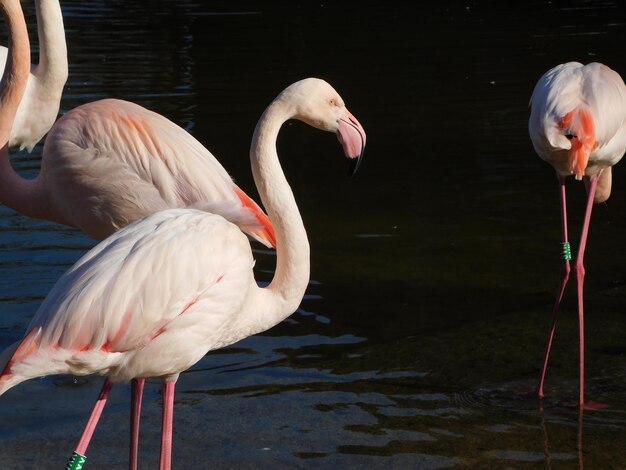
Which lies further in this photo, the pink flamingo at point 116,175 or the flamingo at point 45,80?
the flamingo at point 45,80

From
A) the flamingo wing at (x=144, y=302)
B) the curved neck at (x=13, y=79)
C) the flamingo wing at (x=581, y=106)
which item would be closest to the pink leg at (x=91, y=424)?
the flamingo wing at (x=144, y=302)

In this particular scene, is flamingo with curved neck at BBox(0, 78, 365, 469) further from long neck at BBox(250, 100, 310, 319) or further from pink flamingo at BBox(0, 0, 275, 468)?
pink flamingo at BBox(0, 0, 275, 468)

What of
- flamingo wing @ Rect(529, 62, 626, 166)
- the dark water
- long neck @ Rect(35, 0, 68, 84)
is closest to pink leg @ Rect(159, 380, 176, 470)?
the dark water

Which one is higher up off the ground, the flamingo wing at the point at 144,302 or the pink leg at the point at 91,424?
the flamingo wing at the point at 144,302

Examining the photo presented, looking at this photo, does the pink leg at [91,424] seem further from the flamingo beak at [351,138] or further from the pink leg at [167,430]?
the flamingo beak at [351,138]

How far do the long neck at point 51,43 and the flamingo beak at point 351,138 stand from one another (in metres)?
1.85

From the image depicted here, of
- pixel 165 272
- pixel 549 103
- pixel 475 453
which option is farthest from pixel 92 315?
pixel 549 103

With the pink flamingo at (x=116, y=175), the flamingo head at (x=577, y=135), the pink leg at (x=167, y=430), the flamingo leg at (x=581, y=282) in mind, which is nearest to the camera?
the pink leg at (x=167, y=430)

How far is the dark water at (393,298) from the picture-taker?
413 cm

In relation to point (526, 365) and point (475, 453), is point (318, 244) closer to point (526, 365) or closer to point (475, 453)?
point (526, 365)

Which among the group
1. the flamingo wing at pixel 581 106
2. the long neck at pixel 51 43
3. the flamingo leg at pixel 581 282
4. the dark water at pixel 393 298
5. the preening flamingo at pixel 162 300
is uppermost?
the long neck at pixel 51 43

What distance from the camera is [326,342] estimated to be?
5051mm

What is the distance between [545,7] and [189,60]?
5877 millimetres

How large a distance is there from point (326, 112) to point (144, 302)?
0.97m
